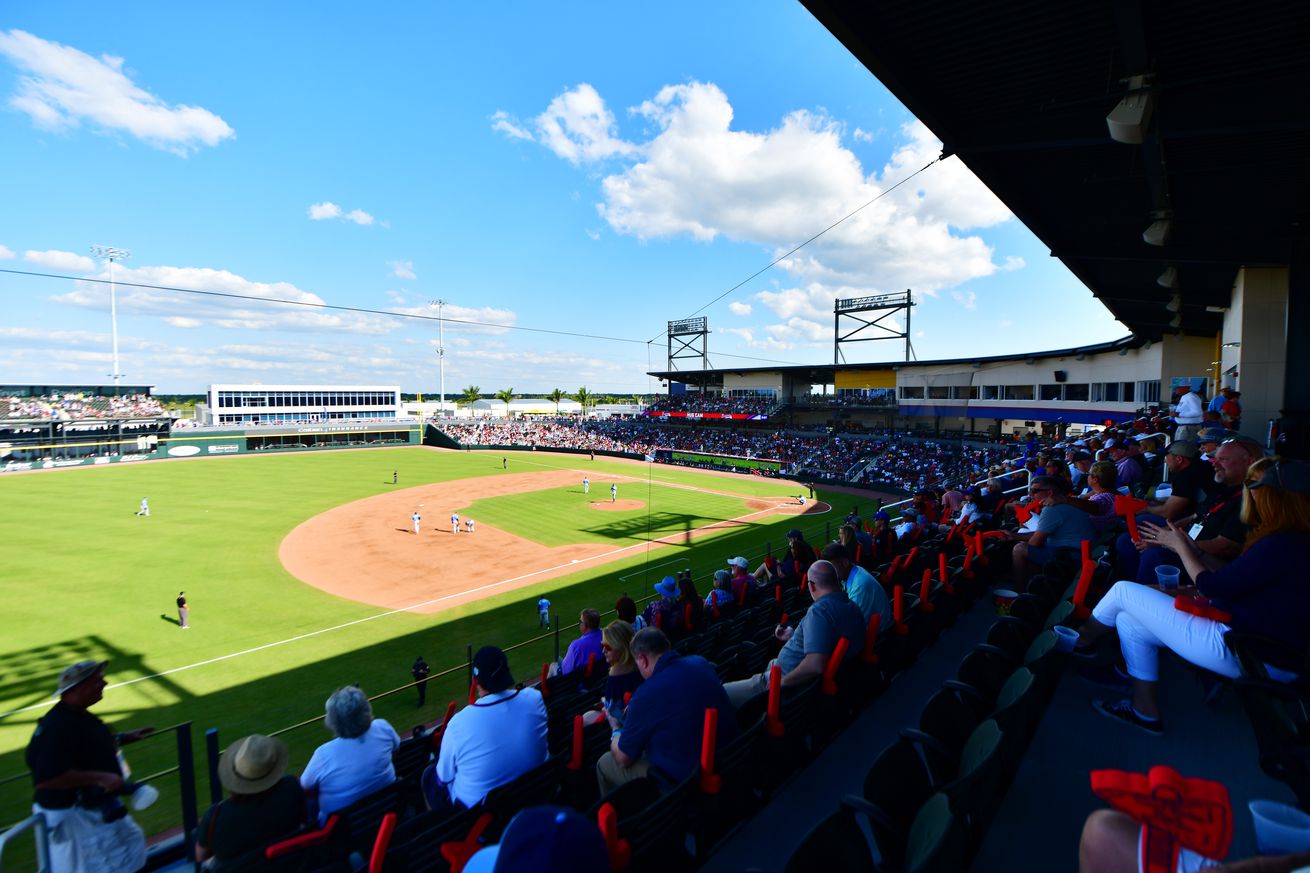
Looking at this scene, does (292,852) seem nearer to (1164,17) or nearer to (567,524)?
(1164,17)

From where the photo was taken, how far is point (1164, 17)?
4988 millimetres

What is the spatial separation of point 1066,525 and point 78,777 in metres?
8.53

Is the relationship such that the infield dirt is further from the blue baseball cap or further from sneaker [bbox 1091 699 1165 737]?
the blue baseball cap

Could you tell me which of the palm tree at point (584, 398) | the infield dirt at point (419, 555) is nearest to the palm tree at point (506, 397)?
the palm tree at point (584, 398)

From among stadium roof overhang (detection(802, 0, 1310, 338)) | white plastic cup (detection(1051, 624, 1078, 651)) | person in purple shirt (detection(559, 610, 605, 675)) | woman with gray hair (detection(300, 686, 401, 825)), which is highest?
stadium roof overhang (detection(802, 0, 1310, 338))

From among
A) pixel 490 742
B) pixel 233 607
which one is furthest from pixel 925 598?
pixel 233 607

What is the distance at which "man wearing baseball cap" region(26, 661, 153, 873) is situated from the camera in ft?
11.7

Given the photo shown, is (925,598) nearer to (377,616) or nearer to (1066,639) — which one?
(1066,639)

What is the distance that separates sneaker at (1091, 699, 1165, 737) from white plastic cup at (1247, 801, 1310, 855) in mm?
2122

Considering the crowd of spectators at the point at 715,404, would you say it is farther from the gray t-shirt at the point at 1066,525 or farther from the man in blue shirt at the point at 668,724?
the man in blue shirt at the point at 668,724

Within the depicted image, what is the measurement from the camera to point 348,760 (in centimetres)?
343

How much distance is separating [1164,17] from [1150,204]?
5.17m

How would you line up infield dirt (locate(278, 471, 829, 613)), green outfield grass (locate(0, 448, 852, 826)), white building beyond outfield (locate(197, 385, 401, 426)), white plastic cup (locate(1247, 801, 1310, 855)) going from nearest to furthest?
white plastic cup (locate(1247, 801, 1310, 855)), green outfield grass (locate(0, 448, 852, 826)), infield dirt (locate(278, 471, 829, 613)), white building beyond outfield (locate(197, 385, 401, 426))

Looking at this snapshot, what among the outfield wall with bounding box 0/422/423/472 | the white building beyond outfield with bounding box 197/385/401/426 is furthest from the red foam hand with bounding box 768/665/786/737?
the white building beyond outfield with bounding box 197/385/401/426
